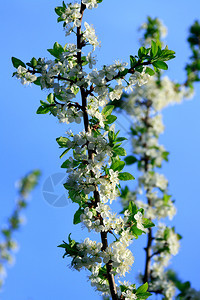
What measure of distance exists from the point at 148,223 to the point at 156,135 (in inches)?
169

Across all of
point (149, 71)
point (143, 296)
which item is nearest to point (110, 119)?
point (149, 71)

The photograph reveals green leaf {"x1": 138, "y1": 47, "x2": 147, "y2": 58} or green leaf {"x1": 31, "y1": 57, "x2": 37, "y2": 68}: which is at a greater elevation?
green leaf {"x1": 31, "y1": 57, "x2": 37, "y2": 68}

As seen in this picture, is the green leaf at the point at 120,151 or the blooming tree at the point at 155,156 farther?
the blooming tree at the point at 155,156

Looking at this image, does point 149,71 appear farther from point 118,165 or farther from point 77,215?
point 77,215

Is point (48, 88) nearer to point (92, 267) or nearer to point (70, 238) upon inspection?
point (70, 238)

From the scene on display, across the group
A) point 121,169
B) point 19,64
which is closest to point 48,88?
point 19,64

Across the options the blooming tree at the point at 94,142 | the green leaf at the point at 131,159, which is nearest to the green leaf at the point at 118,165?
the blooming tree at the point at 94,142

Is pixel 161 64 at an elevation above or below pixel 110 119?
above

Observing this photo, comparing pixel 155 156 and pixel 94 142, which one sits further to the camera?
pixel 155 156

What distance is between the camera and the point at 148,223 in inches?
98.8

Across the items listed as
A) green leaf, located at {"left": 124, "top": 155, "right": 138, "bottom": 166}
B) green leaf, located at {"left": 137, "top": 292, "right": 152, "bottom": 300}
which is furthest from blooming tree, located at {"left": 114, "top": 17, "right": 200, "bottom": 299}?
green leaf, located at {"left": 137, "top": 292, "right": 152, "bottom": 300}

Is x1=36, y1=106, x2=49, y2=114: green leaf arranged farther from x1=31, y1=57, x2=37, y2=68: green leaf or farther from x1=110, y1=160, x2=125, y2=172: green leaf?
x1=110, y1=160, x2=125, y2=172: green leaf

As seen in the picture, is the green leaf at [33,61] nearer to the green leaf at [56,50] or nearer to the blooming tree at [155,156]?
the green leaf at [56,50]

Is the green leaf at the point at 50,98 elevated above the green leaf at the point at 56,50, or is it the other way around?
the green leaf at the point at 56,50
